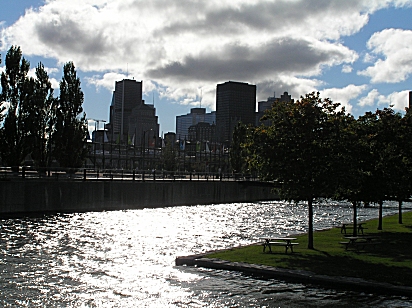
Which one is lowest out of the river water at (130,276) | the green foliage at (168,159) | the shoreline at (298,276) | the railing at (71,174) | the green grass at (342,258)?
the river water at (130,276)

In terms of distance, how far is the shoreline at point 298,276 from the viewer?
1698 cm

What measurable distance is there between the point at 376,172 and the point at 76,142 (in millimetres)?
46798

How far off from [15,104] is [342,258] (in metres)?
52.0

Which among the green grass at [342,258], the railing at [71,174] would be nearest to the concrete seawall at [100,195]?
the railing at [71,174]

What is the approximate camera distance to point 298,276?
61.6ft

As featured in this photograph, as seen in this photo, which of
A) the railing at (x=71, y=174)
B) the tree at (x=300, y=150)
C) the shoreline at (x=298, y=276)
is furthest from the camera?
the railing at (x=71, y=174)

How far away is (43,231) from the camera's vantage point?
36.3 metres

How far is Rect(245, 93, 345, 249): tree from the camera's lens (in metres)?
23.3

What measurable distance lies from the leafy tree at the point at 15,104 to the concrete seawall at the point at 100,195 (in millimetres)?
9402

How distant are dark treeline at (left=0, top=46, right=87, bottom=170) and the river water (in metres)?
25.9

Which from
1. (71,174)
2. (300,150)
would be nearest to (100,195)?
(71,174)

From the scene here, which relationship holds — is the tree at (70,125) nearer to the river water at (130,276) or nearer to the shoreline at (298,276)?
the river water at (130,276)

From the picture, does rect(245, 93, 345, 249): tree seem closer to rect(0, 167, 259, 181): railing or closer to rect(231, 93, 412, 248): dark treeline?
rect(231, 93, 412, 248): dark treeline

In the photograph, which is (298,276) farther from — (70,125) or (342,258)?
(70,125)
